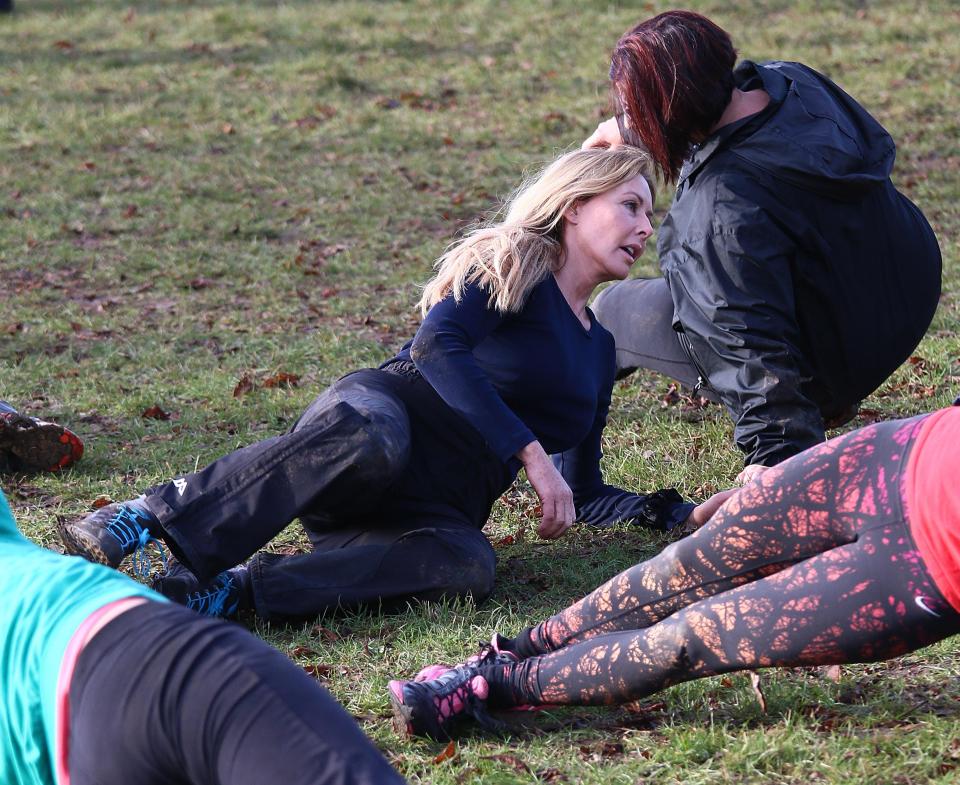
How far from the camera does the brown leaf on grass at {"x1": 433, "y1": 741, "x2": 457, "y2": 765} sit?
116 inches

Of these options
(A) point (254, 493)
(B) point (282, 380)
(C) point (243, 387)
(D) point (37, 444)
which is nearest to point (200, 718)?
(A) point (254, 493)

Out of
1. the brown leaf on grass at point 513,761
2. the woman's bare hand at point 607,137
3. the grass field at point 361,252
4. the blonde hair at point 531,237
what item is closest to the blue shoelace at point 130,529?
the grass field at point 361,252

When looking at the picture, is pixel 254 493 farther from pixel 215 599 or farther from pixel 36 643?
pixel 36 643

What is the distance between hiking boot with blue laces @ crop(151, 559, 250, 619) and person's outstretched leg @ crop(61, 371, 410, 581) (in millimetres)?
69

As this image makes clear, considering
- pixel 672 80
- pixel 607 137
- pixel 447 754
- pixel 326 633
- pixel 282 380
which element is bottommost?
pixel 282 380

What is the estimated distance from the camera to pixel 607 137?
4402 mm

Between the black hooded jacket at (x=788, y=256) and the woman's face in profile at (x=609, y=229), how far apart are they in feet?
0.62

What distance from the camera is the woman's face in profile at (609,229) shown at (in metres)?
4.08

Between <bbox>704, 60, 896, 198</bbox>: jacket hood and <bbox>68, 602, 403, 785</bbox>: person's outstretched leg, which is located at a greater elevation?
<bbox>704, 60, 896, 198</bbox>: jacket hood

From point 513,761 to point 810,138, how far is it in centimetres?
237

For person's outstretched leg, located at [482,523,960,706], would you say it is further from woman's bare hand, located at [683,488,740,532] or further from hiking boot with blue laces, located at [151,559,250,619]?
hiking boot with blue laces, located at [151,559,250,619]

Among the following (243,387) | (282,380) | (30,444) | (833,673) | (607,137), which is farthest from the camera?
(282,380)

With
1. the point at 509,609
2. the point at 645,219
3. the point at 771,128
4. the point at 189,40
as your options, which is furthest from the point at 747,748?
the point at 189,40

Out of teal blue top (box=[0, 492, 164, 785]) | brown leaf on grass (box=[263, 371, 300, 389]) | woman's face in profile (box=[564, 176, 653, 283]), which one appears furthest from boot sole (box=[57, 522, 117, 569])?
brown leaf on grass (box=[263, 371, 300, 389])
